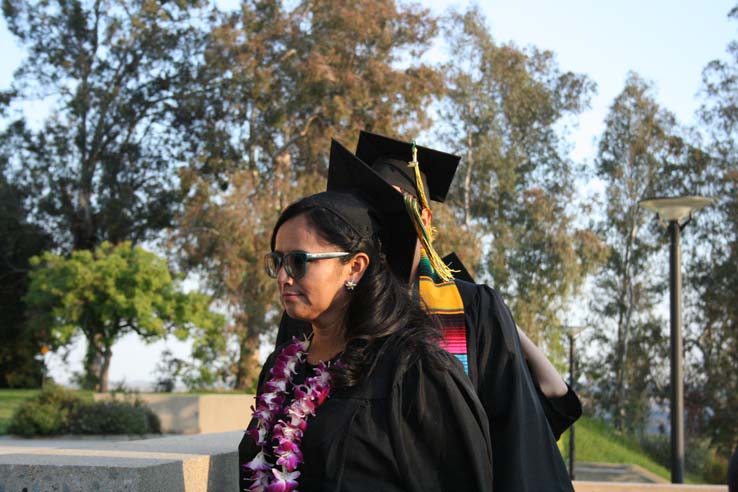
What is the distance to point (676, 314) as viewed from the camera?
11969 millimetres

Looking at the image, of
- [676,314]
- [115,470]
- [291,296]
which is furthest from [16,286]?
[291,296]

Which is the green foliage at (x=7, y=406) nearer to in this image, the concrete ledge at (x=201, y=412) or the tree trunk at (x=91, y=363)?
the concrete ledge at (x=201, y=412)

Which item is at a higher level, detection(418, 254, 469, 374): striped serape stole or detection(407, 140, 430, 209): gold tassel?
detection(407, 140, 430, 209): gold tassel

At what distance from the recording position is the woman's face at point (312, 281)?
246 cm

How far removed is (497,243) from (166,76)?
522 inches

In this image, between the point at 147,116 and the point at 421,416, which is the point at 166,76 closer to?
the point at 147,116

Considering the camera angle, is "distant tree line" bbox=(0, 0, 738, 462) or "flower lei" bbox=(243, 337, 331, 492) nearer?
"flower lei" bbox=(243, 337, 331, 492)

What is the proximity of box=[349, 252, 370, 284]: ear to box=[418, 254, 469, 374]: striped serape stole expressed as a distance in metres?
0.67

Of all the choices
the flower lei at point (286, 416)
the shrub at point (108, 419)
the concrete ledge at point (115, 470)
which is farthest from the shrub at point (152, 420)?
the flower lei at point (286, 416)

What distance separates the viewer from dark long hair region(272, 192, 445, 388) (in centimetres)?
239

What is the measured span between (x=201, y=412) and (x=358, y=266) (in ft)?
54.8

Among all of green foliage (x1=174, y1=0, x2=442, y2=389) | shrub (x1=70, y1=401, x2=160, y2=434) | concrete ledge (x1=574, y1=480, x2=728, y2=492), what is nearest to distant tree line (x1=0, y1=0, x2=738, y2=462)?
green foliage (x1=174, y1=0, x2=442, y2=389)

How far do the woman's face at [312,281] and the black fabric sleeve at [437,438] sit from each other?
324mm

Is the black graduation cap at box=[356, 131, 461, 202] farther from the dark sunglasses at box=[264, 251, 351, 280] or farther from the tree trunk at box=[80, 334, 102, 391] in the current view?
the tree trunk at box=[80, 334, 102, 391]
